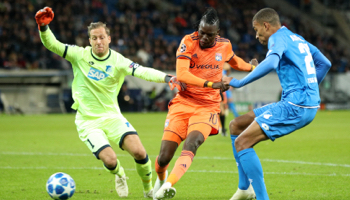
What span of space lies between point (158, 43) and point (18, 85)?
33.1 feet

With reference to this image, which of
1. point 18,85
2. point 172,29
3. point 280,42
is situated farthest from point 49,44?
point 172,29

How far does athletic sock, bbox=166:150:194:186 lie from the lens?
16.7 ft

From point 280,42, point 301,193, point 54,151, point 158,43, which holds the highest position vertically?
point 280,42

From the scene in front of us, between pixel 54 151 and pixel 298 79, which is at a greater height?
pixel 298 79

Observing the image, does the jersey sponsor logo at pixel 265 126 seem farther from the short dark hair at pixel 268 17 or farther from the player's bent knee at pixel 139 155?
the player's bent knee at pixel 139 155

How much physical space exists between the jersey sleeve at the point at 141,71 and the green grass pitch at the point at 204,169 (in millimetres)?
1691

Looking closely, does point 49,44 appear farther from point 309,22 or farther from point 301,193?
point 309,22

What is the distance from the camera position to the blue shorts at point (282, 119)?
4820 millimetres

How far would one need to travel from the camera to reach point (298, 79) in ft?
16.0

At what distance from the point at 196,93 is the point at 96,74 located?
147 centimetres

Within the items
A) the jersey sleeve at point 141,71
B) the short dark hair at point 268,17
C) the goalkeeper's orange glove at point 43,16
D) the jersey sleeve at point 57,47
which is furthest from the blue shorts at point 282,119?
the goalkeeper's orange glove at point 43,16

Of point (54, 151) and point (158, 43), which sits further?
point (158, 43)

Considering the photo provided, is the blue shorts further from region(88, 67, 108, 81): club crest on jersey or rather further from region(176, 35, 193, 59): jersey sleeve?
region(88, 67, 108, 81): club crest on jersey

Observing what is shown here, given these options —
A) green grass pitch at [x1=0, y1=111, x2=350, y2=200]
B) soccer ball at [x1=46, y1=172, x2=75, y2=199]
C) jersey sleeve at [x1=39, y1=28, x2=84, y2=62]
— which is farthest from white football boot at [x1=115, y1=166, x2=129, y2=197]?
jersey sleeve at [x1=39, y1=28, x2=84, y2=62]
